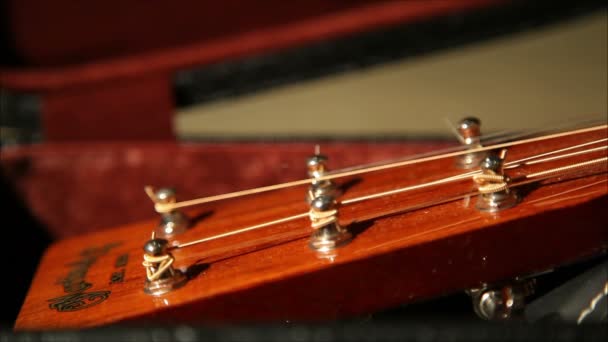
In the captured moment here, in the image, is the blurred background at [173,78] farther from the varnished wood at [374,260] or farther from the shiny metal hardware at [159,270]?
the shiny metal hardware at [159,270]

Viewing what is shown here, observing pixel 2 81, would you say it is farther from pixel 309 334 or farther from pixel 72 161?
pixel 309 334

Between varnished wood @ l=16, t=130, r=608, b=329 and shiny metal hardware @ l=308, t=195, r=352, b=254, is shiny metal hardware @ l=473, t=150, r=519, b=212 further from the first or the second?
shiny metal hardware @ l=308, t=195, r=352, b=254

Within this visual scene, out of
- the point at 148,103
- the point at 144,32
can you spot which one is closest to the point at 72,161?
the point at 148,103

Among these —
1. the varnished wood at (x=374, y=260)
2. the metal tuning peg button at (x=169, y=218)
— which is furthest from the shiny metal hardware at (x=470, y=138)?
the metal tuning peg button at (x=169, y=218)

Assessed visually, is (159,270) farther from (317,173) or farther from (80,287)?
(317,173)

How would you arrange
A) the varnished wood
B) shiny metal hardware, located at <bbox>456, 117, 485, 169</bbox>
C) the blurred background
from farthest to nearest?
1. the blurred background
2. shiny metal hardware, located at <bbox>456, 117, 485, 169</bbox>
3. the varnished wood

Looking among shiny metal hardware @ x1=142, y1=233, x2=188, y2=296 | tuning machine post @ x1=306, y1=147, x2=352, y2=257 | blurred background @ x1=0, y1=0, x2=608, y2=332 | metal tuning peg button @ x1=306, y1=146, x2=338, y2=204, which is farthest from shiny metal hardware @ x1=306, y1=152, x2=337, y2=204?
blurred background @ x1=0, y1=0, x2=608, y2=332
